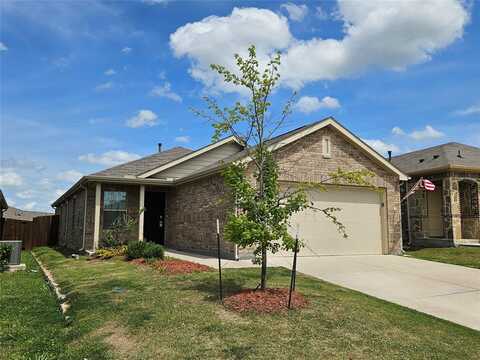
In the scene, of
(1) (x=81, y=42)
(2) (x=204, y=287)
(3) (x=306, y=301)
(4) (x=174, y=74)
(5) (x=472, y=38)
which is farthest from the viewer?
(4) (x=174, y=74)

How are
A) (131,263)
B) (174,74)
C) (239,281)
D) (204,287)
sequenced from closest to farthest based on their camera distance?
(204,287) → (239,281) → (131,263) → (174,74)

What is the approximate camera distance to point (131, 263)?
498 inches

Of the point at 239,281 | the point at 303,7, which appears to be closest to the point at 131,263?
the point at 239,281

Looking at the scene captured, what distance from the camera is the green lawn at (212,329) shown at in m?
4.78

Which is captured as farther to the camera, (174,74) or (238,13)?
(174,74)

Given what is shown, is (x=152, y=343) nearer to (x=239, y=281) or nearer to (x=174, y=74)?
(x=239, y=281)

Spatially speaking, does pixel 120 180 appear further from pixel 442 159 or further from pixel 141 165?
pixel 442 159

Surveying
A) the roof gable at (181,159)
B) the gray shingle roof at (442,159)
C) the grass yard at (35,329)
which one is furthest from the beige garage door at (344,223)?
the grass yard at (35,329)

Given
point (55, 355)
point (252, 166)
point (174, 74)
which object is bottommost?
point (55, 355)

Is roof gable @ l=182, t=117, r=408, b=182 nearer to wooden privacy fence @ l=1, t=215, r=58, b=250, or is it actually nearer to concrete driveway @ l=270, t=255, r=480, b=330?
concrete driveway @ l=270, t=255, r=480, b=330

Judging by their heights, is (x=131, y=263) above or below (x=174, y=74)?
below

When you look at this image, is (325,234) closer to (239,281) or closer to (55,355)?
(239,281)

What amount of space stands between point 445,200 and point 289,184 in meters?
8.76

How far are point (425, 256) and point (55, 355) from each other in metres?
14.2
